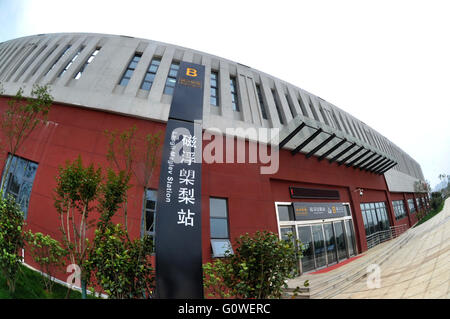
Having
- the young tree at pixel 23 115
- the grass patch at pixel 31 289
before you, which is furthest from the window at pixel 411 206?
the young tree at pixel 23 115

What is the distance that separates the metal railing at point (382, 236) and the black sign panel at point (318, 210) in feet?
13.8

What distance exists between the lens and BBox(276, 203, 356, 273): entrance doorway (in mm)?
9234

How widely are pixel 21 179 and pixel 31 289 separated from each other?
236 inches

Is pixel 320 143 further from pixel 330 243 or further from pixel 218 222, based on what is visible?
pixel 218 222

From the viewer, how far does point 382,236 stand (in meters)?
15.6

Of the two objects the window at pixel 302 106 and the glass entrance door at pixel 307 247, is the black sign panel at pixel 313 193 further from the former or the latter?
the window at pixel 302 106

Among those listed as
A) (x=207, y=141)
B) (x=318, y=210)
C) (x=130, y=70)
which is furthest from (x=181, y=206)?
(x=318, y=210)

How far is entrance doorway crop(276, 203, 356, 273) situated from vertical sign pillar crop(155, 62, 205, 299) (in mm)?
6984

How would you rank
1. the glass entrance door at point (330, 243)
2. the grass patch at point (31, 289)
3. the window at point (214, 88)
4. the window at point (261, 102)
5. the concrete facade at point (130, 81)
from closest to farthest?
the grass patch at point (31, 289)
the concrete facade at point (130, 81)
the window at point (214, 88)
the glass entrance door at point (330, 243)
the window at point (261, 102)

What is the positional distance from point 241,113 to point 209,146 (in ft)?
10.3

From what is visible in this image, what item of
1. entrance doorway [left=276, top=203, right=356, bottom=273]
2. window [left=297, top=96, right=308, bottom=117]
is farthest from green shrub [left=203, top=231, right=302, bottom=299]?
window [left=297, top=96, right=308, bottom=117]

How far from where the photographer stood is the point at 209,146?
8055 mm

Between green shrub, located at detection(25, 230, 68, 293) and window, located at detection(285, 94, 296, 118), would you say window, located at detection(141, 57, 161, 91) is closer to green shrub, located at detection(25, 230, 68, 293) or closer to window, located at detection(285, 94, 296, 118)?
green shrub, located at detection(25, 230, 68, 293)

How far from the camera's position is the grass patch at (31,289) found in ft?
12.8
